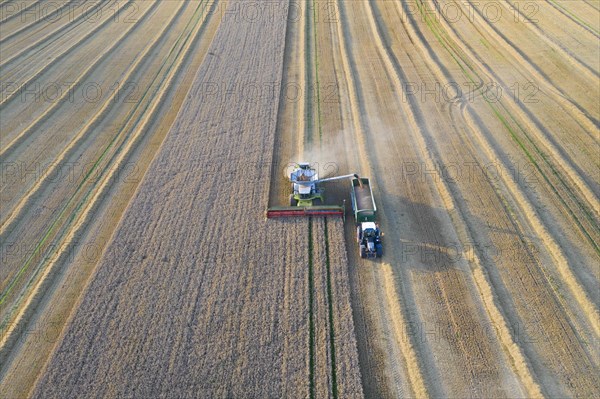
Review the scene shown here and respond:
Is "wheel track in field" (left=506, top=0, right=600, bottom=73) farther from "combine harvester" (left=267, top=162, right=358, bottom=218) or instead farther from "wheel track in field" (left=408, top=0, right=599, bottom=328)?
"combine harvester" (left=267, top=162, right=358, bottom=218)

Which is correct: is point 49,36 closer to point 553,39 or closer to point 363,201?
point 363,201

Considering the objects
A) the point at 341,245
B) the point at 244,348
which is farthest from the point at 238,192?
the point at 244,348

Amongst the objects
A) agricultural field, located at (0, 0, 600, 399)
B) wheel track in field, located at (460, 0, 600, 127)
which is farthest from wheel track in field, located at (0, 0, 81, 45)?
wheel track in field, located at (460, 0, 600, 127)

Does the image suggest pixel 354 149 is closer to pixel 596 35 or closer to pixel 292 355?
pixel 292 355

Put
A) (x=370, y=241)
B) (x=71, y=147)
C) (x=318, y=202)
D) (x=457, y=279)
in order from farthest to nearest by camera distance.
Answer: (x=71, y=147)
(x=318, y=202)
(x=370, y=241)
(x=457, y=279)

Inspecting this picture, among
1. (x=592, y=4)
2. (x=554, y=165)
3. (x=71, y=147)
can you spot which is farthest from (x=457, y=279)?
(x=592, y=4)

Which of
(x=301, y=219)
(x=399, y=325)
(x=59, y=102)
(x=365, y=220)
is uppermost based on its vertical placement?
(x=59, y=102)

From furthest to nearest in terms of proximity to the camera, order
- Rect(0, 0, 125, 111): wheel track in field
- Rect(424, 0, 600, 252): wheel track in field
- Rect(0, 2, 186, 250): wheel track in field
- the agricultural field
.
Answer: Rect(0, 0, 125, 111): wheel track in field, Rect(0, 2, 186, 250): wheel track in field, Rect(424, 0, 600, 252): wheel track in field, the agricultural field
